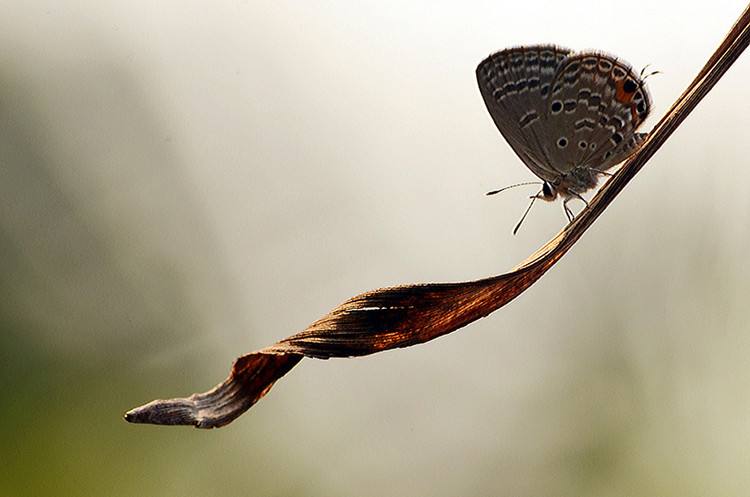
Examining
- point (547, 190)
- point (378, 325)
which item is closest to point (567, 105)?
point (547, 190)

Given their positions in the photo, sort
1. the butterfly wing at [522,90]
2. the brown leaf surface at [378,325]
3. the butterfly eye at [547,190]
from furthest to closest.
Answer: the butterfly eye at [547,190] < the butterfly wing at [522,90] < the brown leaf surface at [378,325]

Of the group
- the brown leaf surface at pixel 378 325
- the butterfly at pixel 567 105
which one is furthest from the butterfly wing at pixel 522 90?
the brown leaf surface at pixel 378 325

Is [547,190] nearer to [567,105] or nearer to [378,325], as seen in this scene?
[567,105]

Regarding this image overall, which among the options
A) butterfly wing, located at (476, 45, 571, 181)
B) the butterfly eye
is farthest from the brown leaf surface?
the butterfly eye

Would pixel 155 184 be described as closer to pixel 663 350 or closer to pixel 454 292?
pixel 663 350

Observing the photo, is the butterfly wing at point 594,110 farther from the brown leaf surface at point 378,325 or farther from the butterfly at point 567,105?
the brown leaf surface at point 378,325

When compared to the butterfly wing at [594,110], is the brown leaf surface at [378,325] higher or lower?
higher
